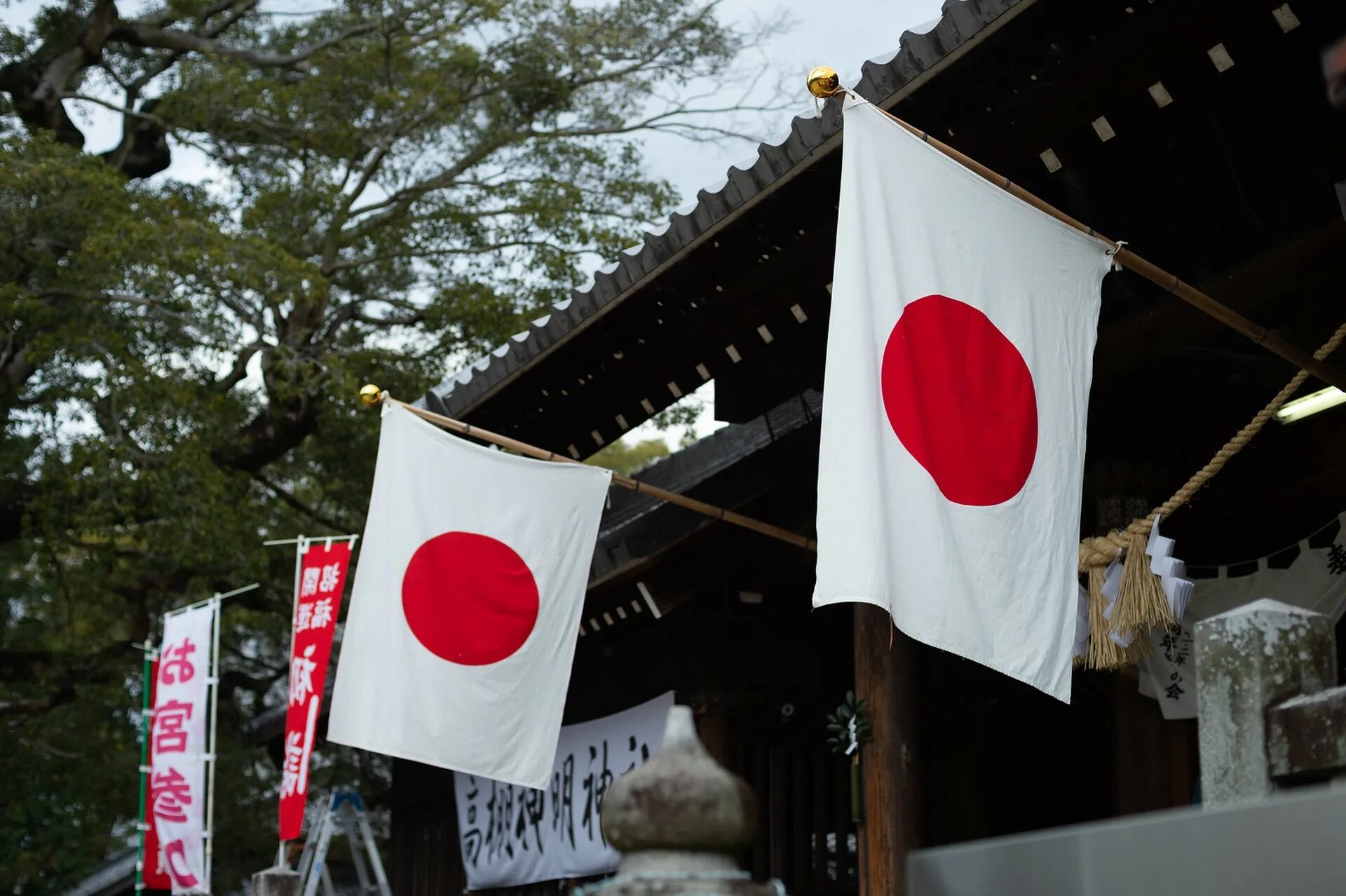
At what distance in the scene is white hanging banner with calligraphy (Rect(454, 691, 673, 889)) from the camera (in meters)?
9.39

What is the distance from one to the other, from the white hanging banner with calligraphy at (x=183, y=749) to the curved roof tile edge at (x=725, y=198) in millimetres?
4235

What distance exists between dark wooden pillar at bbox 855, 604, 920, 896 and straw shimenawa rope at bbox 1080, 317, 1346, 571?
99cm

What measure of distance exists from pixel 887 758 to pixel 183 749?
6868 millimetres

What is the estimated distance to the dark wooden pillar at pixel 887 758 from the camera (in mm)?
6191

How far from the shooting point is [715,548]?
851 centimetres

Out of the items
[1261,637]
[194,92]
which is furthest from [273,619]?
[1261,637]

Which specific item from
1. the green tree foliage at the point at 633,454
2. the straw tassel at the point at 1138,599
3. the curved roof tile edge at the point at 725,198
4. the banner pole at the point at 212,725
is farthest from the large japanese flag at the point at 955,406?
the green tree foliage at the point at 633,454

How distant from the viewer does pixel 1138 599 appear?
550 cm

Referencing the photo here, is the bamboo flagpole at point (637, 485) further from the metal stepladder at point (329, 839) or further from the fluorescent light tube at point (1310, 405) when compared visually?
the metal stepladder at point (329, 839)

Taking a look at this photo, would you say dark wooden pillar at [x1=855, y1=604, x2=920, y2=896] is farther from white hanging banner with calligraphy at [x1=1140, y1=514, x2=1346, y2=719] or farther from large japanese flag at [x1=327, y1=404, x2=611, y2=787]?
large japanese flag at [x1=327, y1=404, x2=611, y2=787]

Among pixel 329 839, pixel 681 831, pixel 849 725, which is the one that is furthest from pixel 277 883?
pixel 681 831

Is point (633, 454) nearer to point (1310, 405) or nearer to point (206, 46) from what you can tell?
point (206, 46)

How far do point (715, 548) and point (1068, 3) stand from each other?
14.4 ft

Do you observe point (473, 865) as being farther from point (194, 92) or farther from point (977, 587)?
point (194, 92)
